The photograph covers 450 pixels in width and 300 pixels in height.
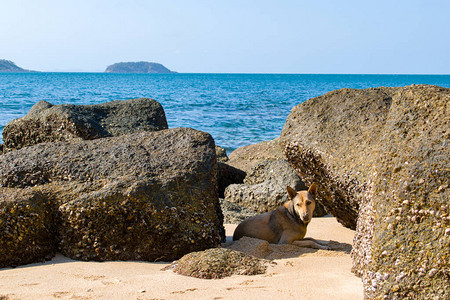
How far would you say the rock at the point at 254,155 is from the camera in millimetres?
11312

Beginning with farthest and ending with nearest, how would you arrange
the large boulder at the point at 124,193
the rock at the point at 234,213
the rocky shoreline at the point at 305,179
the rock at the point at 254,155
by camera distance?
the rock at the point at 254,155 < the rock at the point at 234,213 < the large boulder at the point at 124,193 < the rocky shoreline at the point at 305,179

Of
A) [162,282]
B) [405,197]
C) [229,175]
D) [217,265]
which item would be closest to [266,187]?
[229,175]

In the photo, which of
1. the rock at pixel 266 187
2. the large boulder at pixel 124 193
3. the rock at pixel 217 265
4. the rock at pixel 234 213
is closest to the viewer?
the rock at pixel 217 265

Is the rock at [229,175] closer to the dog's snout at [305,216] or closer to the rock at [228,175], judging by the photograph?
the rock at [228,175]

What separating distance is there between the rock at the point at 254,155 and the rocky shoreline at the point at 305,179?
4.51 meters

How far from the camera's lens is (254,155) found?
1208cm

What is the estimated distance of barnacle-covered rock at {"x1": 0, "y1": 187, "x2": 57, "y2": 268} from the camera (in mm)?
4844

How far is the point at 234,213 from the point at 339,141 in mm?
3033

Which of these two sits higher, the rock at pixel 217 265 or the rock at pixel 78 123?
the rock at pixel 78 123

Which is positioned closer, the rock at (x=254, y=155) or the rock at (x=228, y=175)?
the rock at (x=228, y=175)

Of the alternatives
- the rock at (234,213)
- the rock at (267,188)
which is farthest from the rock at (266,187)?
the rock at (234,213)

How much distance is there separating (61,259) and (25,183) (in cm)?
115

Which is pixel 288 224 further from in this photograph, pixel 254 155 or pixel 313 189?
pixel 254 155

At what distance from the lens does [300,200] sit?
6438 mm
